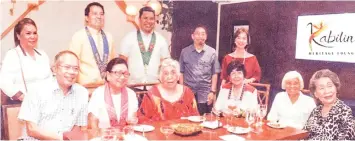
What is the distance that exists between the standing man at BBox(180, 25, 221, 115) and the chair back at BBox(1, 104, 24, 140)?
1.80 meters

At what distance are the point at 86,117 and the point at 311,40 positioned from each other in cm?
308

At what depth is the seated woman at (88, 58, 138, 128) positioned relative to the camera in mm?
2176

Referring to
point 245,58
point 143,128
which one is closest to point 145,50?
point 245,58

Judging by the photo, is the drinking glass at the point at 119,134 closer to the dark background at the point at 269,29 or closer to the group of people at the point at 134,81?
the group of people at the point at 134,81

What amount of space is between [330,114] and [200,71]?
5.60 ft

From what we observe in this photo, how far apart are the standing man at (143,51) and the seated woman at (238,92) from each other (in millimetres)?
1088

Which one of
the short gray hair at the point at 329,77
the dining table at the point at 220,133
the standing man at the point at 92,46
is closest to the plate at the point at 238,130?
the dining table at the point at 220,133

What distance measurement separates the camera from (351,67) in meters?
3.79

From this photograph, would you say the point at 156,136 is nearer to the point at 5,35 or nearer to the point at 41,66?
the point at 41,66

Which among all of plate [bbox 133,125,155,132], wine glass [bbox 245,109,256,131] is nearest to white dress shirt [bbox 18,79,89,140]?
plate [bbox 133,125,155,132]

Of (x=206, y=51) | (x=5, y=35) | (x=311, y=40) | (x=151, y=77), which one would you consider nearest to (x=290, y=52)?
(x=311, y=40)

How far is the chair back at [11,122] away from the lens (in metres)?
2.06

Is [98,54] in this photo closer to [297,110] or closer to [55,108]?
[55,108]

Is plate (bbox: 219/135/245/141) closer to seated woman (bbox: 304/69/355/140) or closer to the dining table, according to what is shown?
the dining table
